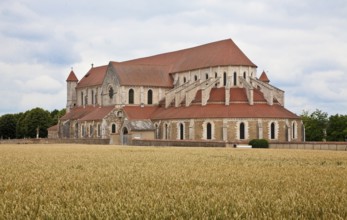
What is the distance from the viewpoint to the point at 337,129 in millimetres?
113375

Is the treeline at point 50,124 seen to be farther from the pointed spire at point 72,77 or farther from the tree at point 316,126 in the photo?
the pointed spire at point 72,77

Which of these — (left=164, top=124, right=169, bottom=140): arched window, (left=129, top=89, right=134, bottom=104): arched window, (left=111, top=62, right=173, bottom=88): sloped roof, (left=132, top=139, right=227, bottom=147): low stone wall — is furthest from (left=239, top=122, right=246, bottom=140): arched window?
(left=129, top=89, right=134, bottom=104): arched window

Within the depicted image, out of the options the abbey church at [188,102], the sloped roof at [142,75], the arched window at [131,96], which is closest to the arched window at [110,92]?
the abbey church at [188,102]

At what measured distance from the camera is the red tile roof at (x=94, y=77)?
117188 mm

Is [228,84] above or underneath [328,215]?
above

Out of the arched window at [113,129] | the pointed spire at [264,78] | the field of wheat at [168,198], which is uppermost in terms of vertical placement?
the pointed spire at [264,78]

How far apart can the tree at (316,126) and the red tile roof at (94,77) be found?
48014mm

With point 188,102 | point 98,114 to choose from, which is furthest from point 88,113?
point 188,102

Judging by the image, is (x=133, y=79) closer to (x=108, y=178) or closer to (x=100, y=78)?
(x=100, y=78)

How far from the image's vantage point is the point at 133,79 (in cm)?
10400

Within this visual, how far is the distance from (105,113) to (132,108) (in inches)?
206

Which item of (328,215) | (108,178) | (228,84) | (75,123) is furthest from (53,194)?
(75,123)

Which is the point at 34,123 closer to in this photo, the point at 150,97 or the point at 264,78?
the point at 150,97

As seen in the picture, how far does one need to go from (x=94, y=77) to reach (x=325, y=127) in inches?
2133
